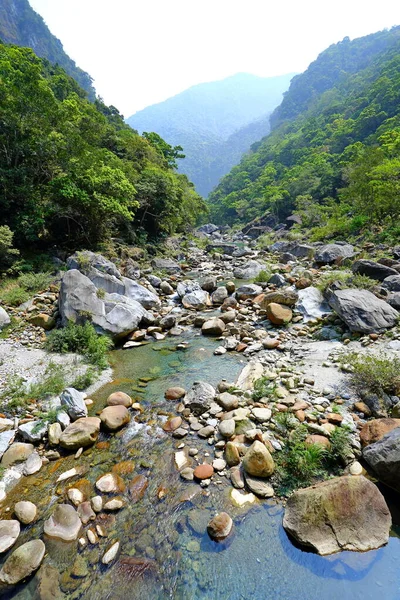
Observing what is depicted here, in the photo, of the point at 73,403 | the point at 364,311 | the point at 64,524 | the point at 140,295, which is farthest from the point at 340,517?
the point at 140,295

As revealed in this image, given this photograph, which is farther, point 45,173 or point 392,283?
point 45,173

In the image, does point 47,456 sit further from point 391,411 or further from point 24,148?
point 24,148

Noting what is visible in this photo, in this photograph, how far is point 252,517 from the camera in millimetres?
3680

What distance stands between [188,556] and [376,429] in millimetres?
3306

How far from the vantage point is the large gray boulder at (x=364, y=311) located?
7.29 m

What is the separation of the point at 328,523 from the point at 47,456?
452 cm

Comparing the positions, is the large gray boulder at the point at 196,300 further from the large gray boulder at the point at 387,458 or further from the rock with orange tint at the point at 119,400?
the large gray boulder at the point at 387,458

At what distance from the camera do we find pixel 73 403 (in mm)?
5715

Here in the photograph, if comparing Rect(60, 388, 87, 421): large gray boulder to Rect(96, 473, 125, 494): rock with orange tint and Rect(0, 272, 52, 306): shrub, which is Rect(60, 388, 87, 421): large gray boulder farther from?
Rect(0, 272, 52, 306): shrub

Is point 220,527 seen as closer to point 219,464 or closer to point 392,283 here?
point 219,464

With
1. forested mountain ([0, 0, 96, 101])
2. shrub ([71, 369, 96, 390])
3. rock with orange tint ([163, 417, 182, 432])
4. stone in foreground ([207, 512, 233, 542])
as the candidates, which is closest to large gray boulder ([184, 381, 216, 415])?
rock with orange tint ([163, 417, 182, 432])

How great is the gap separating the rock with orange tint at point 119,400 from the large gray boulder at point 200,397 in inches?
51.1

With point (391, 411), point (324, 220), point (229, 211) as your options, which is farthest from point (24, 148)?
point (229, 211)

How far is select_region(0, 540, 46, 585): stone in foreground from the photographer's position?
10.4ft
